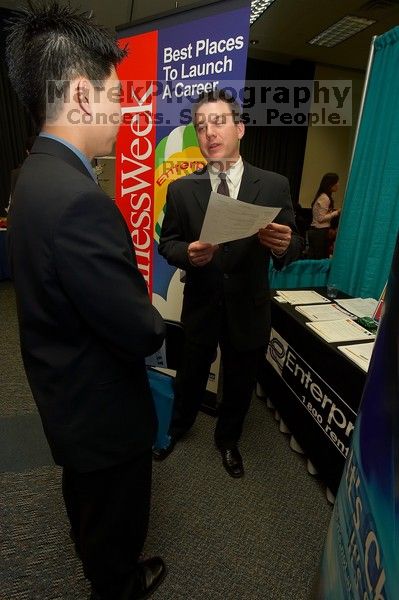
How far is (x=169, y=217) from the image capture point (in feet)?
5.17

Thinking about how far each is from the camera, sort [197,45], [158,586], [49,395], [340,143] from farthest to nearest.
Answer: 1. [340,143]
2. [197,45]
3. [158,586]
4. [49,395]

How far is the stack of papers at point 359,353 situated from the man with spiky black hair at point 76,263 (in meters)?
0.90

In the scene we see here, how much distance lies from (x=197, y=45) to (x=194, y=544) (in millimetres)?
2153

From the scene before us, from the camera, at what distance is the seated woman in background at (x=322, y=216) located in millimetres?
4488

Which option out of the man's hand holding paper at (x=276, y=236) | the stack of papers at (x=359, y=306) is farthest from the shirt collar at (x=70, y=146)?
the stack of papers at (x=359, y=306)

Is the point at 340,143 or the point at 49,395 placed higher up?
the point at 340,143

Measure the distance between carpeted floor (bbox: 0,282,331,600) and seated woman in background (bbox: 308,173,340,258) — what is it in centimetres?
330

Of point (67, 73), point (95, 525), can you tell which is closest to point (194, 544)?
A: point (95, 525)

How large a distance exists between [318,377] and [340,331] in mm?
243

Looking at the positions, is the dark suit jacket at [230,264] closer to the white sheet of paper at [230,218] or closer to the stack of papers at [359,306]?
the white sheet of paper at [230,218]

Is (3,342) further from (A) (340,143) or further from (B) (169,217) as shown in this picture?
(A) (340,143)

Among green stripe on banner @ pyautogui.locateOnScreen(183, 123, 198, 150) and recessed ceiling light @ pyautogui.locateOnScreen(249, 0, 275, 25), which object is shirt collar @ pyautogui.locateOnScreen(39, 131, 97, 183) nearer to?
green stripe on banner @ pyautogui.locateOnScreen(183, 123, 198, 150)

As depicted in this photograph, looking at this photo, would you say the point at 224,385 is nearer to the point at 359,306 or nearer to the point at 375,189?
the point at 359,306

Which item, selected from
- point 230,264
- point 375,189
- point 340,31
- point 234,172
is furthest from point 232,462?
point 340,31
